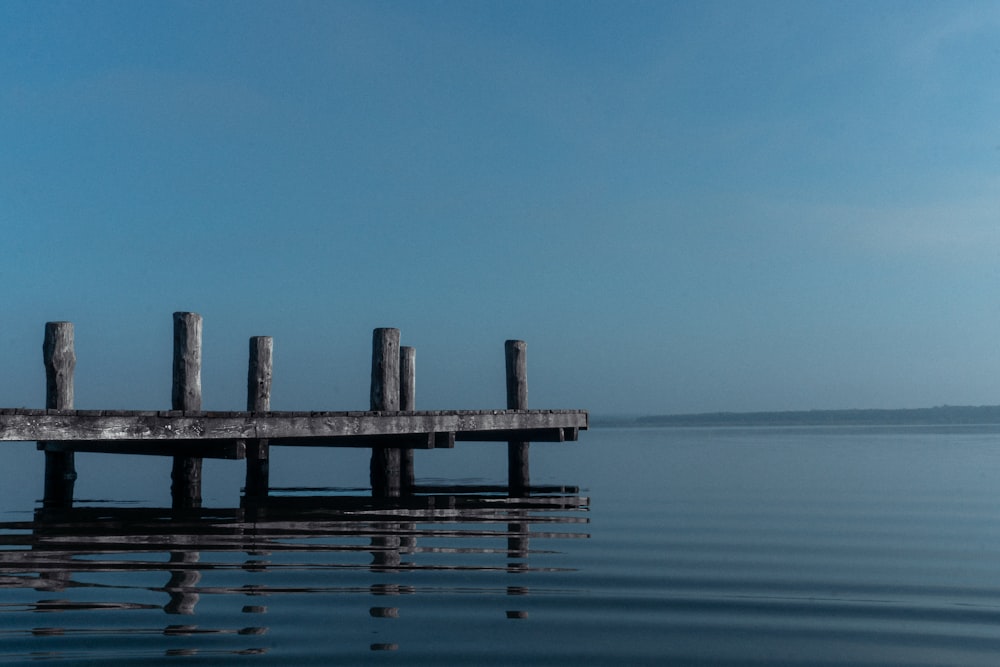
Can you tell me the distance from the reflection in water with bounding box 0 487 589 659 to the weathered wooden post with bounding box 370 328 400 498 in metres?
1.80

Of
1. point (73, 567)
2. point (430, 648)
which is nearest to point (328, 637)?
point (430, 648)

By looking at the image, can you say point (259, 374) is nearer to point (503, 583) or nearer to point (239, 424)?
point (239, 424)

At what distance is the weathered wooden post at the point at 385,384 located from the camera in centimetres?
1448

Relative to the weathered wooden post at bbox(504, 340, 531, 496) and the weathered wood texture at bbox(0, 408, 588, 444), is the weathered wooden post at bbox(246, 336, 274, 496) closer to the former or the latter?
the weathered wood texture at bbox(0, 408, 588, 444)

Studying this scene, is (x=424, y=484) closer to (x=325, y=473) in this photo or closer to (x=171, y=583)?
(x=325, y=473)

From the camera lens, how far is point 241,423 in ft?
39.1

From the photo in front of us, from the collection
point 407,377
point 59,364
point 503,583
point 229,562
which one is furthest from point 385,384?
point 503,583

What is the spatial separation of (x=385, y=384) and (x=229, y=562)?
714cm

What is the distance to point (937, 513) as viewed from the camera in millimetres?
12797

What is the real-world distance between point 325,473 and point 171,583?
1910 centimetres

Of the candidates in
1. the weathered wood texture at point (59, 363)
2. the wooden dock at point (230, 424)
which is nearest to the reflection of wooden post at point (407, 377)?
the wooden dock at point (230, 424)

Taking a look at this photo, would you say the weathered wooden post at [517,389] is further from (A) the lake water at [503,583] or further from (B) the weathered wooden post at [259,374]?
(B) the weathered wooden post at [259,374]

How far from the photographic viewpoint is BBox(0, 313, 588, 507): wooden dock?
10523 mm

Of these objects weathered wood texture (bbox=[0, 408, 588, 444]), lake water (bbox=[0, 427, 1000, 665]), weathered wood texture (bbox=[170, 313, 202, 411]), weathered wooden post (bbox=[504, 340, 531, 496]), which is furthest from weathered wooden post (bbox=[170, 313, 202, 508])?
weathered wooden post (bbox=[504, 340, 531, 496])
